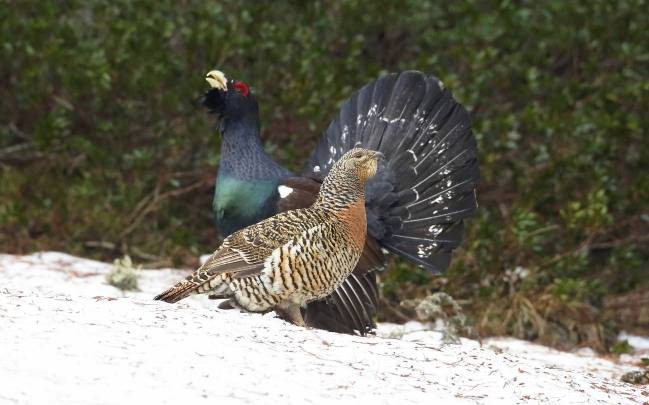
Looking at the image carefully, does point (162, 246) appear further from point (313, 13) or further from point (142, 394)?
point (142, 394)

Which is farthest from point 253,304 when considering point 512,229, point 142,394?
point 512,229

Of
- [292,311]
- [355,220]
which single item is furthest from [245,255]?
[355,220]

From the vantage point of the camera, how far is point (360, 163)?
19.5 feet

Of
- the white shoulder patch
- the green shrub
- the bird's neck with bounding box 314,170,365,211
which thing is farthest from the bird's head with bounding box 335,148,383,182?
the green shrub

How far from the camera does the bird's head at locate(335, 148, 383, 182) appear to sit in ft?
19.4

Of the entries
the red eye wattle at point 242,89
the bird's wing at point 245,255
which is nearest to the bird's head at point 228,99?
the red eye wattle at point 242,89

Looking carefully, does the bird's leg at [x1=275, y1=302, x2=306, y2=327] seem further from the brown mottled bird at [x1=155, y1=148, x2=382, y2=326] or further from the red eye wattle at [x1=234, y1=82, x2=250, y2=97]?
the red eye wattle at [x1=234, y1=82, x2=250, y2=97]

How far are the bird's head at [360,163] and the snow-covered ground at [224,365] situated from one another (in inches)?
38.2

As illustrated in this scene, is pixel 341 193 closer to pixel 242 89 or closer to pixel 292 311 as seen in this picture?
pixel 292 311

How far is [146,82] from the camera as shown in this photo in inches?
378

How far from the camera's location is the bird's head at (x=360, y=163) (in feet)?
19.4

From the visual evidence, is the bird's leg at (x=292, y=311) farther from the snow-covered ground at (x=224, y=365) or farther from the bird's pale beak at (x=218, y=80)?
the bird's pale beak at (x=218, y=80)

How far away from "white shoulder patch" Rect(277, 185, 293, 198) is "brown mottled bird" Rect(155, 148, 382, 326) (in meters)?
1.07

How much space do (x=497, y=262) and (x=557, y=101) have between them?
1.87 meters
